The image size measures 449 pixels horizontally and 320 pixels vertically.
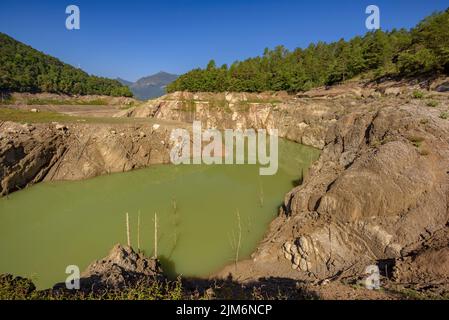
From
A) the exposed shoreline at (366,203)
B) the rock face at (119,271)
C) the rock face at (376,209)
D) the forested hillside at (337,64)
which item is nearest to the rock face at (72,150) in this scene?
the exposed shoreline at (366,203)

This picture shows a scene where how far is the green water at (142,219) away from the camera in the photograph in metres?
12.2

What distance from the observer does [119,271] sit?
30.3ft

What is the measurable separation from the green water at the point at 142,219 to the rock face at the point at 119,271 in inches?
61.6

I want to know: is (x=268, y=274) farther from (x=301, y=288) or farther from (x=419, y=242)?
(x=419, y=242)

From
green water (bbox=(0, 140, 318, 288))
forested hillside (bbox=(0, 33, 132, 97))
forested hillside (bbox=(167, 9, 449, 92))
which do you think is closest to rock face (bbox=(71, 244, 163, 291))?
green water (bbox=(0, 140, 318, 288))

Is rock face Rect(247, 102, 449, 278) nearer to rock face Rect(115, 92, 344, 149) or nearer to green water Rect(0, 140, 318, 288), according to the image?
green water Rect(0, 140, 318, 288)

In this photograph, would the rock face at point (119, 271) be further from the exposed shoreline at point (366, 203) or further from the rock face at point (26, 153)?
the rock face at point (26, 153)

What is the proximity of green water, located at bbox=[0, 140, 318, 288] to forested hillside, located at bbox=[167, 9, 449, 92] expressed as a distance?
79.6 feet

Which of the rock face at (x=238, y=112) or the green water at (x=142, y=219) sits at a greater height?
the rock face at (x=238, y=112)

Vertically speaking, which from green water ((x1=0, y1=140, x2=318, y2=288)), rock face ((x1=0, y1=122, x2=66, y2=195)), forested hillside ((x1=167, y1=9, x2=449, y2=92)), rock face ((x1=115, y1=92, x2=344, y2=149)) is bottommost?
green water ((x1=0, y1=140, x2=318, y2=288))

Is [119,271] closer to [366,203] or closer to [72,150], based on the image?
[366,203]

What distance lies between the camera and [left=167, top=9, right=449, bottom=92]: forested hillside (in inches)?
1254
